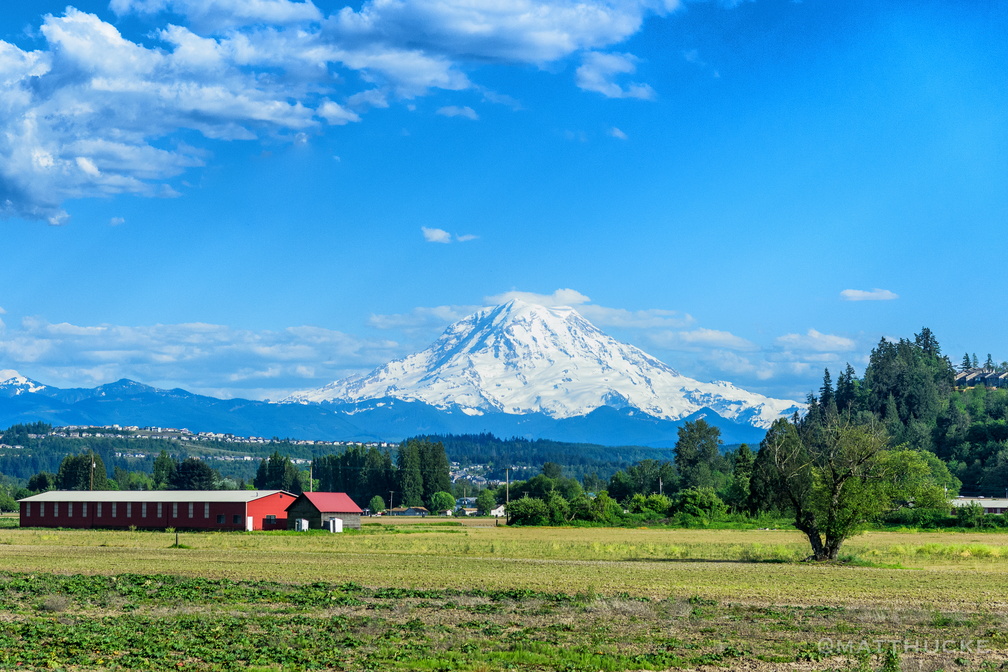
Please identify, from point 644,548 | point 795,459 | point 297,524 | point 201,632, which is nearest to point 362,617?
point 201,632

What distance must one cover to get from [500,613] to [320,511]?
257 ft

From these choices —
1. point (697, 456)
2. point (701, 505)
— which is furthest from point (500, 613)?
point (697, 456)

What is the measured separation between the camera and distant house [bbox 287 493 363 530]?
109m

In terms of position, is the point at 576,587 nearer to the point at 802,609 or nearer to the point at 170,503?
the point at 802,609

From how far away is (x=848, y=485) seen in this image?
55812 millimetres

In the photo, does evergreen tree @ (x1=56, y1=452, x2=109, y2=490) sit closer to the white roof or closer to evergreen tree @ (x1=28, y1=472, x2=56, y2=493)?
evergreen tree @ (x1=28, y1=472, x2=56, y2=493)

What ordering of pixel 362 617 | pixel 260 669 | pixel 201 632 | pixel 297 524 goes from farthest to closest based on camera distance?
pixel 297 524 < pixel 362 617 < pixel 201 632 < pixel 260 669

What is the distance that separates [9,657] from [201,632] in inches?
202

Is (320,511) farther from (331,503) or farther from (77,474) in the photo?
(77,474)

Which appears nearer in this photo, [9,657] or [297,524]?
[9,657]

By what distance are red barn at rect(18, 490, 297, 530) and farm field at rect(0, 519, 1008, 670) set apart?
50923 mm

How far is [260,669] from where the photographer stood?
23141mm

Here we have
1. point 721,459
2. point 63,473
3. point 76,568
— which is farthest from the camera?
point 721,459

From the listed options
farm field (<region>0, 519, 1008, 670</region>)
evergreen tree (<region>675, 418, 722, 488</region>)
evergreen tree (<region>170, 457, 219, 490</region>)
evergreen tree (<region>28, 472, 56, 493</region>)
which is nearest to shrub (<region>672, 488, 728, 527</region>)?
evergreen tree (<region>675, 418, 722, 488</region>)
